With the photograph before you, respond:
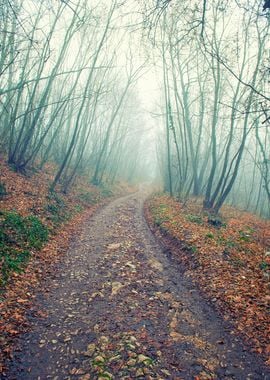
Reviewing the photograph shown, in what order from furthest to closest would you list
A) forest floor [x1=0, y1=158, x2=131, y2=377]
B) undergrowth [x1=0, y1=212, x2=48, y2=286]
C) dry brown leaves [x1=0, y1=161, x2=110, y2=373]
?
1. undergrowth [x1=0, y1=212, x2=48, y2=286]
2. forest floor [x1=0, y1=158, x2=131, y2=377]
3. dry brown leaves [x1=0, y1=161, x2=110, y2=373]

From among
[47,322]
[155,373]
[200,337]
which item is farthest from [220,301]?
[47,322]

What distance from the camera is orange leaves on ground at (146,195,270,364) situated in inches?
241

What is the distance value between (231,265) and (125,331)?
14.0 feet

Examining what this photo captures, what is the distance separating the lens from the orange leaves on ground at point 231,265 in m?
6.13

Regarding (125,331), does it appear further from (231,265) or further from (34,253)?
(231,265)

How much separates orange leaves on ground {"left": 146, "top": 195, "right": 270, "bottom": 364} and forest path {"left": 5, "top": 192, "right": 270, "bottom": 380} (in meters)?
0.42

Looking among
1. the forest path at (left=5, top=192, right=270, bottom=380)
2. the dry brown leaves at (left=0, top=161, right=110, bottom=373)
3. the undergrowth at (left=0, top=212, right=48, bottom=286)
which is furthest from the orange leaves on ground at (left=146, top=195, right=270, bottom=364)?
the undergrowth at (left=0, top=212, right=48, bottom=286)

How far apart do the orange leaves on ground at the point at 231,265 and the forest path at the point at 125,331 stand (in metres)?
0.42

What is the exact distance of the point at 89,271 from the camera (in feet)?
26.3

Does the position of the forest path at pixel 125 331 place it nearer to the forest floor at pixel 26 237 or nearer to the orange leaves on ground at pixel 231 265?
the forest floor at pixel 26 237

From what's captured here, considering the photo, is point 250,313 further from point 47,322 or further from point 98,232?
point 98,232

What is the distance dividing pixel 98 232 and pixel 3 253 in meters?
4.89

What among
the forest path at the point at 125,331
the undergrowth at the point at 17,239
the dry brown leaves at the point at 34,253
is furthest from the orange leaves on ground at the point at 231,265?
the undergrowth at the point at 17,239

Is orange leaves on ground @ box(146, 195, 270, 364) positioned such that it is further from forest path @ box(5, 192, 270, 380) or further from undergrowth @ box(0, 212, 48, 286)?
undergrowth @ box(0, 212, 48, 286)
